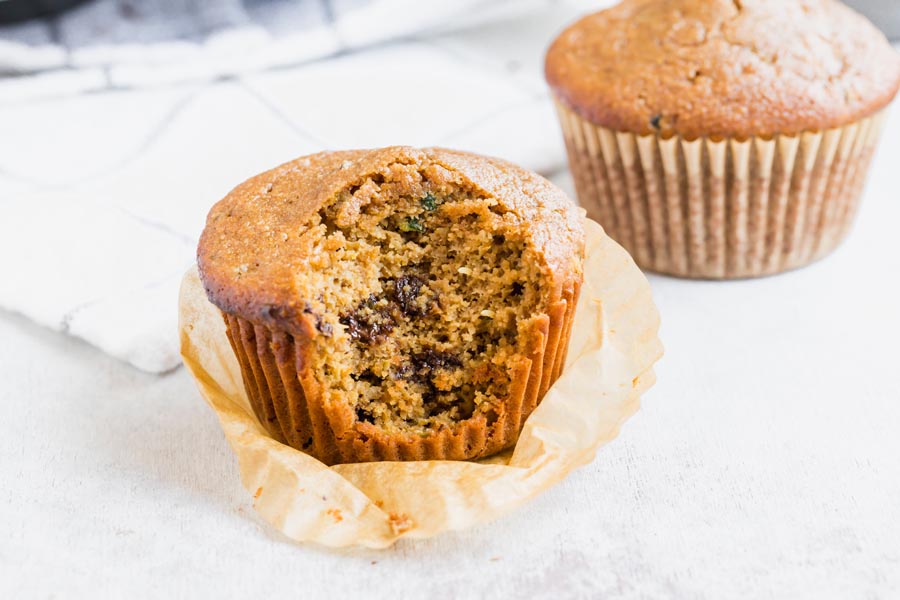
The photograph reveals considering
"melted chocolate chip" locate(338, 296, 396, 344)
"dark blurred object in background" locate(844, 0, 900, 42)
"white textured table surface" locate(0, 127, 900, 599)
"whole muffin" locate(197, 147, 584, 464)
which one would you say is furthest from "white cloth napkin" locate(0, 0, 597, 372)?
"dark blurred object in background" locate(844, 0, 900, 42)

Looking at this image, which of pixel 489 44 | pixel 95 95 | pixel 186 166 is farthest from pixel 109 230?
A: pixel 489 44

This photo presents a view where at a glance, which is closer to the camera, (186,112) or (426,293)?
(426,293)

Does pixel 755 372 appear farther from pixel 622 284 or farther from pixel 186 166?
pixel 186 166

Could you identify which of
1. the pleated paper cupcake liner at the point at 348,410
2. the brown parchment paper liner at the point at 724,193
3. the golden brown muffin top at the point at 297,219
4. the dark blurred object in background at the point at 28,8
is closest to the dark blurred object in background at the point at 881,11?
the brown parchment paper liner at the point at 724,193

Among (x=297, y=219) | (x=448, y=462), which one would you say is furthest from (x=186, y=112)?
(x=448, y=462)

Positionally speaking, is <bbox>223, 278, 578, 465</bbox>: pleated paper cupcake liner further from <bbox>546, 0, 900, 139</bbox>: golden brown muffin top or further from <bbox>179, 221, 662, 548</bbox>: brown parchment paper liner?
<bbox>546, 0, 900, 139</bbox>: golden brown muffin top

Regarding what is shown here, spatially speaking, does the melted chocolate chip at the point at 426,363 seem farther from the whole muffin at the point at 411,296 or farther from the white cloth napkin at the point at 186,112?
the white cloth napkin at the point at 186,112

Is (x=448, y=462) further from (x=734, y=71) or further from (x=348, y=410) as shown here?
(x=734, y=71)
